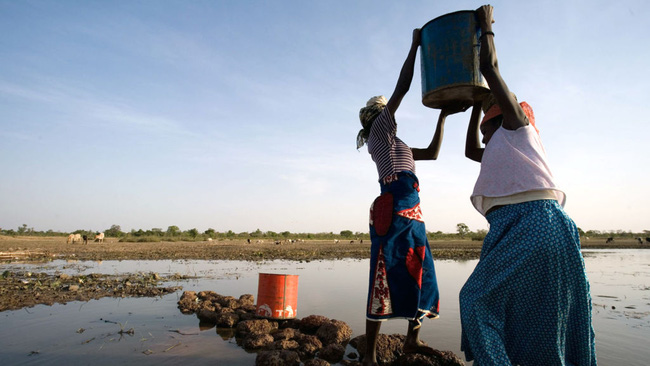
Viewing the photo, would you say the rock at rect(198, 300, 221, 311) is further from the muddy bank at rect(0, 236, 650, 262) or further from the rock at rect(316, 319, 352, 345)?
the muddy bank at rect(0, 236, 650, 262)

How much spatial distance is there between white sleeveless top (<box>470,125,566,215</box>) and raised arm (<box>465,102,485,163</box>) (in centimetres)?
69

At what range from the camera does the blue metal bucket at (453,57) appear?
2.39m

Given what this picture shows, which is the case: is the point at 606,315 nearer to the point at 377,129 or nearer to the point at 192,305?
the point at 377,129

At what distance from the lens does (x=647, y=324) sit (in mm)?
3941

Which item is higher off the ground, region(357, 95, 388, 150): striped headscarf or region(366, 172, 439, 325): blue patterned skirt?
region(357, 95, 388, 150): striped headscarf

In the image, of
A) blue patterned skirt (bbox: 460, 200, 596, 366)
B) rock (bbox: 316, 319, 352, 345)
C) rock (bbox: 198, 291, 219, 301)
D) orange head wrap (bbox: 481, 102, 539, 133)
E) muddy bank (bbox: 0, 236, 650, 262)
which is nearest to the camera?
blue patterned skirt (bbox: 460, 200, 596, 366)

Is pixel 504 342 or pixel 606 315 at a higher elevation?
pixel 504 342

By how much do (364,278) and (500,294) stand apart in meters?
5.96

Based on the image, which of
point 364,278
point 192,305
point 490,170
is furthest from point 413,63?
point 364,278

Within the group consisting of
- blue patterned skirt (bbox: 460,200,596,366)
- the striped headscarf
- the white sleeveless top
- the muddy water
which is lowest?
the muddy water

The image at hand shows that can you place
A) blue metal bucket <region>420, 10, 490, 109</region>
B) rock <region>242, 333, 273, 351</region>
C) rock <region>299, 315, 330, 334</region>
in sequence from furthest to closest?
rock <region>299, 315, 330, 334</region> → rock <region>242, 333, 273, 351</region> → blue metal bucket <region>420, 10, 490, 109</region>

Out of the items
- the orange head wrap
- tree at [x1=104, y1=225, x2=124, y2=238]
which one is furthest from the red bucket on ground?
tree at [x1=104, y1=225, x2=124, y2=238]

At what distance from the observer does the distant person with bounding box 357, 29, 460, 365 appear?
96.8 inches

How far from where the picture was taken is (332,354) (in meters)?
2.79
